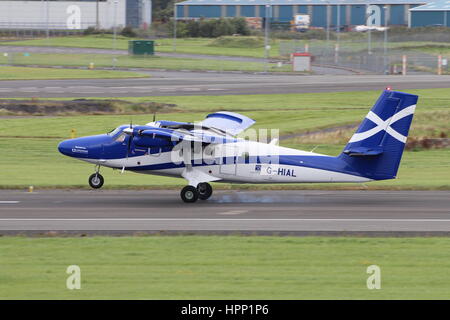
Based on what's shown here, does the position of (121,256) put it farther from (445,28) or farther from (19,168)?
(445,28)

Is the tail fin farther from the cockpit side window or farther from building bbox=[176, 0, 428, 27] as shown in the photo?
building bbox=[176, 0, 428, 27]

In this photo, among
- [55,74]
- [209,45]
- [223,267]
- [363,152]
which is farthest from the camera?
[209,45]

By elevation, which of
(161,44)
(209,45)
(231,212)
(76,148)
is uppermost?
(161,44)

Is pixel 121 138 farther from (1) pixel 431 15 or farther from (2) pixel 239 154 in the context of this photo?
(1) pixel 431 15

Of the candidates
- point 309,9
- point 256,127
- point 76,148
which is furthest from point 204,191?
point 309,9

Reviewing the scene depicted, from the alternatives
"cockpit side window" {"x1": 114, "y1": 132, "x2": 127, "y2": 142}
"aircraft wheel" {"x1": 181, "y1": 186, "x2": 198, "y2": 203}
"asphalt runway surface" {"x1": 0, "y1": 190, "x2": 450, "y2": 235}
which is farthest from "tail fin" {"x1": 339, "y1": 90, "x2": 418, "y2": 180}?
"cockpit side window" {"x1": 114, "y1": 132, "x2": 127, "y2": 142}

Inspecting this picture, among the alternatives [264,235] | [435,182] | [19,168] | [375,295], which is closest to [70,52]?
[19,168]

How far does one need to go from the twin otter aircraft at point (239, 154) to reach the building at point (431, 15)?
102 meters

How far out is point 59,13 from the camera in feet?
426

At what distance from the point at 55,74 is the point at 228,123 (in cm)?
4690

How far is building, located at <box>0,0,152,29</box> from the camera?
415 ft

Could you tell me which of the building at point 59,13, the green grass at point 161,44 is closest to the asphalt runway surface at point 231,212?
the green grass at point 161,44

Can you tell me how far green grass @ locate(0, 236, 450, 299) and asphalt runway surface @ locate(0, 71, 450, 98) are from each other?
38139 mm

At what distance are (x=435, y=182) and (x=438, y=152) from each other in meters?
8.71
